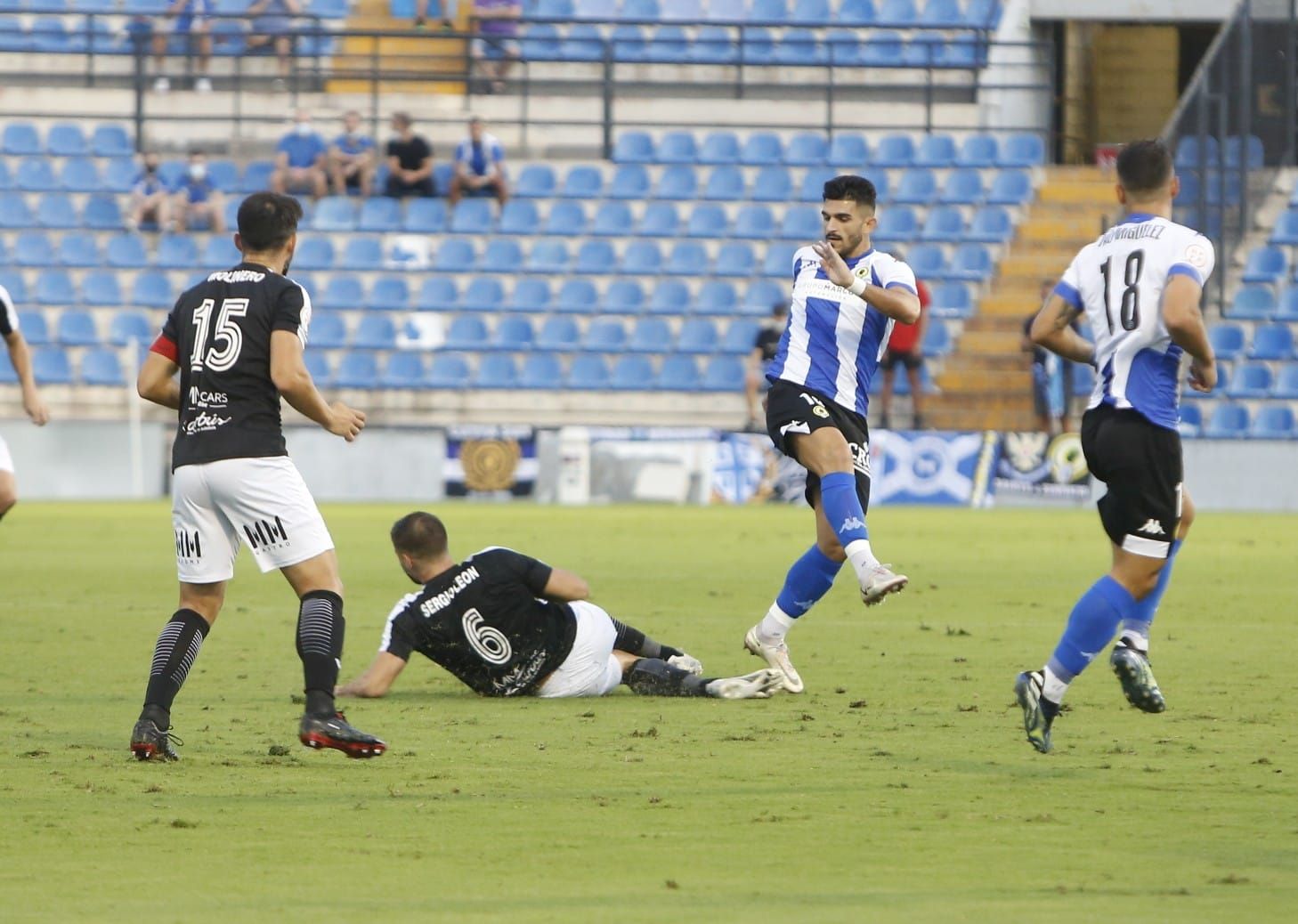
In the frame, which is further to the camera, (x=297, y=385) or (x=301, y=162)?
(x=301, y=162)

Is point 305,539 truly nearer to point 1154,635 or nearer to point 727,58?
point 1154,635

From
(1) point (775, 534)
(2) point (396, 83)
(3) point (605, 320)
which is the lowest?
(1) point (775, 534)

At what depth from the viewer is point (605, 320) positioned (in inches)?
1039

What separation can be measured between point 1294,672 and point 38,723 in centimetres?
515

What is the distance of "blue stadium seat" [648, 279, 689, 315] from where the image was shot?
26.5 meters

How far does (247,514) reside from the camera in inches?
250

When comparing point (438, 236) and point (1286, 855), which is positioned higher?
point (438, 236)

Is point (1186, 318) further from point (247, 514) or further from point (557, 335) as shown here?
point (557, 335)

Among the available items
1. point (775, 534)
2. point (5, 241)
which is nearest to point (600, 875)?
point (775, 534)

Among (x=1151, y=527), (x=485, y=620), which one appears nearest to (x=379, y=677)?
(x=485, y=620)

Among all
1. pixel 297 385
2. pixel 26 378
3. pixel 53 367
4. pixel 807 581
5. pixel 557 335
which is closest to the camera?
pixel 297 385

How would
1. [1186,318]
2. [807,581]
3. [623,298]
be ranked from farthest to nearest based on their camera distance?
[623,298]
[807,581]
[1186,318]

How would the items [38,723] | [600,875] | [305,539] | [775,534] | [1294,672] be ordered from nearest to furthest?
1. [600,875]
2. [305,539]
3. [38,723]
4. [1294,672]
5. [775,534]

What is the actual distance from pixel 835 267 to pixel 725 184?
20.0 meters
